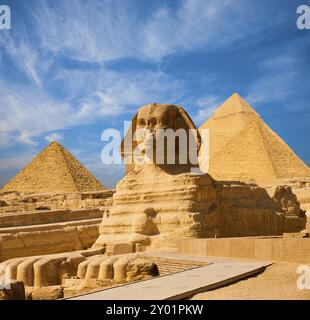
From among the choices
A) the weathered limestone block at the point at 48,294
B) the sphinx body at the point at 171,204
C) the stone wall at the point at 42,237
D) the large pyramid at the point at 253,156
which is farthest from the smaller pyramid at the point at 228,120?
the weathered limestone block at the point at 48,294

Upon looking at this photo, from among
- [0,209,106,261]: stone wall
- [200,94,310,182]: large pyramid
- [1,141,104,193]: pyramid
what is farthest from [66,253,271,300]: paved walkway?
[1,141,104,193]: pyramid

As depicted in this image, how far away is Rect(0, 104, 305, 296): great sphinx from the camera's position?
9914mm

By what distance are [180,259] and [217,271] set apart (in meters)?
1.50

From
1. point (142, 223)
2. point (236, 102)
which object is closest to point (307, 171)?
point (236, 102)

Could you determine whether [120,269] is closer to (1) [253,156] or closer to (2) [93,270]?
(2) [93,270]

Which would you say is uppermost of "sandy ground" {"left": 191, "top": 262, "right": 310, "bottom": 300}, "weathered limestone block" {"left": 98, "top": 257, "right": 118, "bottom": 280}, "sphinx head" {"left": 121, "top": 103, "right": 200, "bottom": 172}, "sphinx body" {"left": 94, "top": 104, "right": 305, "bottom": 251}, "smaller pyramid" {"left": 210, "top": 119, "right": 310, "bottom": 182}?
"smaller pyramid" {"left": 210, "top": 119, "right": 310, "bottom": 182}

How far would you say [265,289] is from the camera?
527cm

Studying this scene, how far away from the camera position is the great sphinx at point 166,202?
9914 mm

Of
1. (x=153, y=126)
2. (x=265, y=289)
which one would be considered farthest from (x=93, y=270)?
(x=153, y=126)

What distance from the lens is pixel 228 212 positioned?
11.5m

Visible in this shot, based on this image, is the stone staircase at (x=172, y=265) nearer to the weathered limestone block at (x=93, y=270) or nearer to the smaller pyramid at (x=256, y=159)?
the weathered limestone block at (x=93, y=270)

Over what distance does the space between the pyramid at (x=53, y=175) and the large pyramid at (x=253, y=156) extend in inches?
561

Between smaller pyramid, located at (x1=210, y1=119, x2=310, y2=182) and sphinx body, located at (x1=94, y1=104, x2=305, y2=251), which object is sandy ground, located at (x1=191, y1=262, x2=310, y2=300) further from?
smaller pyramid, located at (x1=210, y1=119, x2=310, y2=182)
